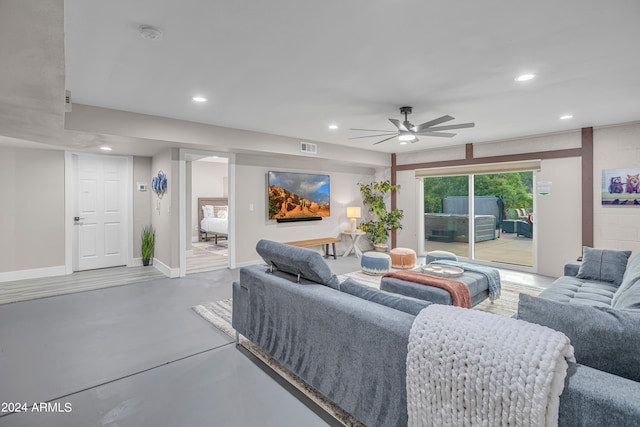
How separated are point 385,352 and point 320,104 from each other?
10.1 ft

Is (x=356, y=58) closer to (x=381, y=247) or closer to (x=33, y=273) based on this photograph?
(x=381, y=247)

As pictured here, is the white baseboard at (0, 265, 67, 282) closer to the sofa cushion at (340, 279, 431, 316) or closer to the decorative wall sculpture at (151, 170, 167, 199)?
the decorative wall sculpture at (151, 170, 167, 199)

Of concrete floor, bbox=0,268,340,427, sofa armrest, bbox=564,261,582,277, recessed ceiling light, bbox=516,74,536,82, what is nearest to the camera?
concrete floor, bbox=0,268,340,427

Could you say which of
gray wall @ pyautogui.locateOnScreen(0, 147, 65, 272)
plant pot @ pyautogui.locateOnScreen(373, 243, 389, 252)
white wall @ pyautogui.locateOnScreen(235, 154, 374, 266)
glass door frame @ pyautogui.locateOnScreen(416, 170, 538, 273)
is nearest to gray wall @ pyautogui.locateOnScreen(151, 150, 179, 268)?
white wall @ pyautogui.locateOnScreen(235, 154, 374, 266)

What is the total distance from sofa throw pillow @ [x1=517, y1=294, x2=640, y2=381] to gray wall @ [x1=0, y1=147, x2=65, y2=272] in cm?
663

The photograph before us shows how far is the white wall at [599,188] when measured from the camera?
4566 millimetres

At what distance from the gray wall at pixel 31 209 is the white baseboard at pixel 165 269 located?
1.41 m

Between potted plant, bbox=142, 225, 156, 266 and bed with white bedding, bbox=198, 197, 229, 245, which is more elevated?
bed with white bedding, bbox=198, 197, 229, 245

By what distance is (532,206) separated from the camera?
5719 mm

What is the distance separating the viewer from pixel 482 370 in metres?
1.12

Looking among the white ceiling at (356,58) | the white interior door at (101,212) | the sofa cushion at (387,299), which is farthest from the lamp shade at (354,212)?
the sofa cushion at (387,299)

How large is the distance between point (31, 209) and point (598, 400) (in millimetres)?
6875

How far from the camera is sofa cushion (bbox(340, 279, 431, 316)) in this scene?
1.65 meters

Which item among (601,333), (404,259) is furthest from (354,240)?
(601,333)
